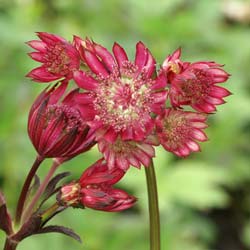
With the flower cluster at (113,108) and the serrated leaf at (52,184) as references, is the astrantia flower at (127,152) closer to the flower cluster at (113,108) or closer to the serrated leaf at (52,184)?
the flower cluster at (113,108)

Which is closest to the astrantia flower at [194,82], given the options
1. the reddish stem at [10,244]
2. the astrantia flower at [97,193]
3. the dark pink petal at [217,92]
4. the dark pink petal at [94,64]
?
the dark pink petal at [217,92]

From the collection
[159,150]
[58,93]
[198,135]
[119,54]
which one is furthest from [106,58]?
[159,150]

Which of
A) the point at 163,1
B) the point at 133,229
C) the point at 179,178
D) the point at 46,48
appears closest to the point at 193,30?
the point at 163,1

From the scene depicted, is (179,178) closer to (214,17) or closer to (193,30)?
(193,30)

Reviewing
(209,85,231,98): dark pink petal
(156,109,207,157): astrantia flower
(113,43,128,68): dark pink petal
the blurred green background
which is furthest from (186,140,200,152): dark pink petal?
the blurred green background

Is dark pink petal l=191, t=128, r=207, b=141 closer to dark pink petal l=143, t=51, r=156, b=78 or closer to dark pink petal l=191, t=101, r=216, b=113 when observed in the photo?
dark pink petal l=191, t=101, r=216, b=113

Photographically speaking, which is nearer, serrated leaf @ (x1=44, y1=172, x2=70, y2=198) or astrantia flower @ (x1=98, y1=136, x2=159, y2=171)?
astrantia flower @ (x1=98, y1=136, x2=159, y2=171)

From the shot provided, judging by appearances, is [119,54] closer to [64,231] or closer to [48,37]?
[48,37]
